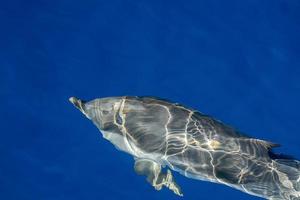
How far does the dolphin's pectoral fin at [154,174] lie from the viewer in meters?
10.6

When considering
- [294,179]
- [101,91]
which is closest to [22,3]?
[101,91]

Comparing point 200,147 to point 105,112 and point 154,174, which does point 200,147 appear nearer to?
point 154,174

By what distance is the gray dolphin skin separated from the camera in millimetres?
9570

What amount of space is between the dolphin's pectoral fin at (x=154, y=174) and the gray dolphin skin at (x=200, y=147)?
22cm

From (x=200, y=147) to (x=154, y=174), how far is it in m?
1.42

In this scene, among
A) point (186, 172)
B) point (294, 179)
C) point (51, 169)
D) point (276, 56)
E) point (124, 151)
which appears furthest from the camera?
point (276, 56)

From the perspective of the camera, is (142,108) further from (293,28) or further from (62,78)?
(293,28)

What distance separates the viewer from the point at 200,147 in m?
9.71

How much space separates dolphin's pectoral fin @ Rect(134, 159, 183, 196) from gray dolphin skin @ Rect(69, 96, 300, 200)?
0.22 meters

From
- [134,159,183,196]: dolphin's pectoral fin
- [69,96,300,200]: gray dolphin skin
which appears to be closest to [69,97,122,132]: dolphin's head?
[69,96,300,200]: gray dolphin skin

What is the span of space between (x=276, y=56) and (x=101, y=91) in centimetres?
443

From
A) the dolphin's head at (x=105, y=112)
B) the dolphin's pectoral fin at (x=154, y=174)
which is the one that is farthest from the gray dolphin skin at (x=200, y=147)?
the dolphin's pectoral fin at (x=154, y=174)

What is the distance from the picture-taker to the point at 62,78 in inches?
503

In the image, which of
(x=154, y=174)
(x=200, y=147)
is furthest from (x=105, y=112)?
(x=200, y=147)
